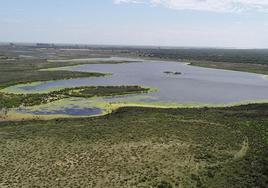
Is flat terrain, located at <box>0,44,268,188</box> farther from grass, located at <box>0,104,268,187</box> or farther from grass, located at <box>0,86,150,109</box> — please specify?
grass, located at <box>0,86,150,109</box>

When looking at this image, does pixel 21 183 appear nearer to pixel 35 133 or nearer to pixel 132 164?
pixel 132 164

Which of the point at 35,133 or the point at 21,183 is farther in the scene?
the point at 35,133

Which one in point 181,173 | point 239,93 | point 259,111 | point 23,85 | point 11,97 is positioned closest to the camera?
point 181,173

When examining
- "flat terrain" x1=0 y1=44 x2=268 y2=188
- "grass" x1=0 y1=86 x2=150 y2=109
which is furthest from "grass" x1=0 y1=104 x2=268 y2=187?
"grass" x1=0 y1=86 x2=150 y2=109

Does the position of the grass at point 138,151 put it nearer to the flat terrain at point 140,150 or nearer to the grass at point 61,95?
the flat terrain at point 140,150

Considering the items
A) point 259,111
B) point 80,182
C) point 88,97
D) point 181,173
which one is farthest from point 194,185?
point 88,97

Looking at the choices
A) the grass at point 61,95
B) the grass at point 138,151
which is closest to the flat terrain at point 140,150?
the grass at point 138,151
